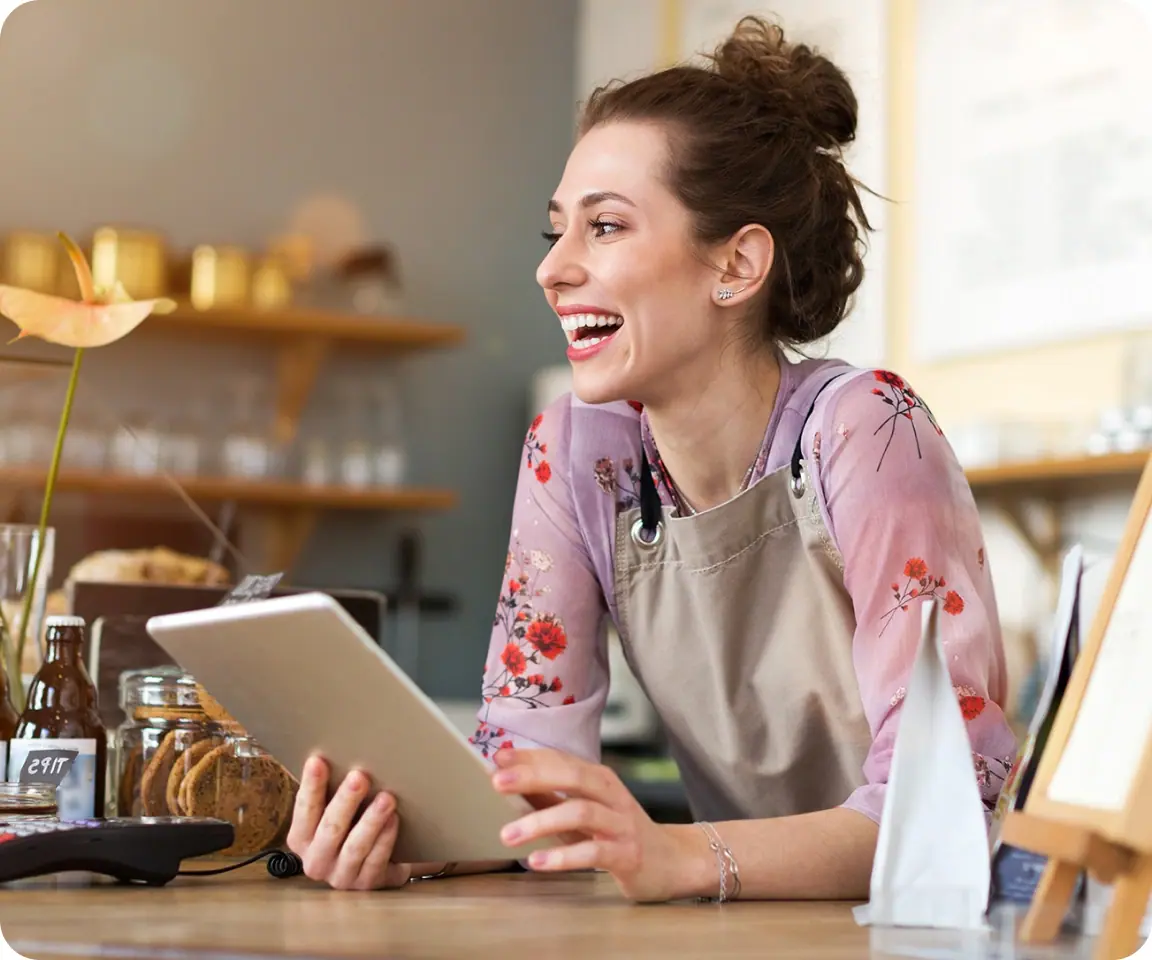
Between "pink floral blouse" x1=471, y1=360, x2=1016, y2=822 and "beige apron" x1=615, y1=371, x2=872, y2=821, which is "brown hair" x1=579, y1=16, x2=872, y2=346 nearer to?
"pink floral blouse" x1=471, y1=360, x2=1016, y2=822

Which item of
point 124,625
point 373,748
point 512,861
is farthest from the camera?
point 124,625

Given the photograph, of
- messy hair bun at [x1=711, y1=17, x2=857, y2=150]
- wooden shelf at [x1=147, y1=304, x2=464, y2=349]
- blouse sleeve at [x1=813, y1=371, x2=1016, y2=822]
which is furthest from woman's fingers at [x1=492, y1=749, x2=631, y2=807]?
wooden shelf at [x1=147, y1=304, x2=464, y2=349]

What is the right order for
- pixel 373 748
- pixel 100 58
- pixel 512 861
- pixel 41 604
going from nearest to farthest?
pixel 373 748
pixel 512 861
pixel 41 604
pixel 100 58

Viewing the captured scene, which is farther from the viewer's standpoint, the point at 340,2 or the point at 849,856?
the point at 340,2

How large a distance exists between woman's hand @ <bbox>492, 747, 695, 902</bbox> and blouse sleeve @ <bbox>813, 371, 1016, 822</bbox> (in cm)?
19

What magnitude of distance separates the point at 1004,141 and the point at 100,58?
2.34 meters

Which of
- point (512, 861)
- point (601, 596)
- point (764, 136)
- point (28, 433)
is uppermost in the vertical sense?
point (764, 136)

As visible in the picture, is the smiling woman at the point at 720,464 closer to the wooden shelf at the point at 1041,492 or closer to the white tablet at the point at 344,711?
the white tablet at the point at 344,711

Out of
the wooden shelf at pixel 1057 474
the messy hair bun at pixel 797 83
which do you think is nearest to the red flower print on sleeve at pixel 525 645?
the messy hair bun at pixel 797 83

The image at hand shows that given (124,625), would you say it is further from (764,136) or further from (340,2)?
(340,2)

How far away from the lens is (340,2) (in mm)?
4219

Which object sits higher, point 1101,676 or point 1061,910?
point 1101,676

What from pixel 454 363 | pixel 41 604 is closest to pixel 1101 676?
pixel 41 604

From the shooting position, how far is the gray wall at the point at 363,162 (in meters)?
3.94
